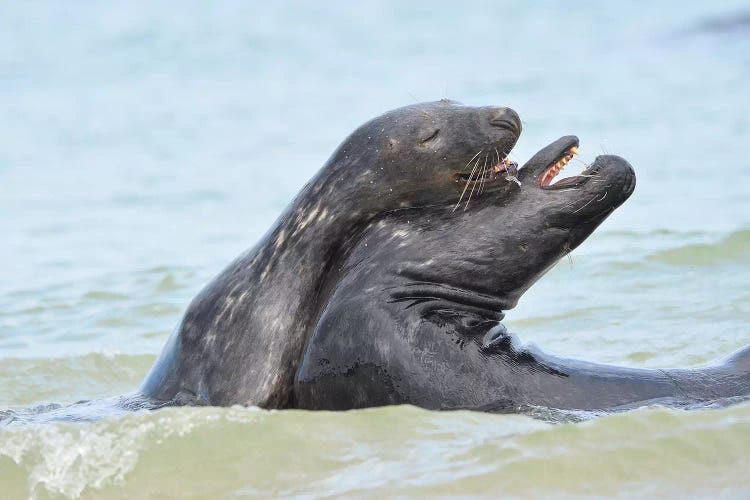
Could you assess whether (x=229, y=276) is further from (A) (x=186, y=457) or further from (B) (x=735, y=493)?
(B) (x=735, y=493)

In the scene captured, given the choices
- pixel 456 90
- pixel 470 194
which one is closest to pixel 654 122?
pixel 456 90

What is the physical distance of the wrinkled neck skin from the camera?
587 centimetres

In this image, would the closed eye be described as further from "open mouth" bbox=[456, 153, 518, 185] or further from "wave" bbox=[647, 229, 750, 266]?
"wave" bbox=[647, 229, 750, 266]

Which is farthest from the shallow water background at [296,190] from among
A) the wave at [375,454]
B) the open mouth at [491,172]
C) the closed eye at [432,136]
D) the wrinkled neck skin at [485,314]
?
the closed eye at [432,136]

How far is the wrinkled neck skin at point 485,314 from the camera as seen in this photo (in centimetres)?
587

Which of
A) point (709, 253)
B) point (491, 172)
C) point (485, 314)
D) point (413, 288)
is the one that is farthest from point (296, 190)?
point (413, 288)

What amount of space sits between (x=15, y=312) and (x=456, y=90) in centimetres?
1016

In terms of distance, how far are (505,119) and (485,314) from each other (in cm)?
86

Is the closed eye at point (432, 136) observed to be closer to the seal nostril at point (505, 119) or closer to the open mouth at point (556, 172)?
the seal nostril at point (505, 119)

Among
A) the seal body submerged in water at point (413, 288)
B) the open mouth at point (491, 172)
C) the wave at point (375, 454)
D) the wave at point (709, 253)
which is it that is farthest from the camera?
the wave at point (709, 253)

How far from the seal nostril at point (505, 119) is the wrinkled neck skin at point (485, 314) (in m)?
0.37

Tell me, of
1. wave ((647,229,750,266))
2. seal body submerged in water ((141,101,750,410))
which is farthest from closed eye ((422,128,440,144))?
wave ((647,229,750,266))

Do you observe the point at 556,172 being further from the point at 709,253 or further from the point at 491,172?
the point at 709,253

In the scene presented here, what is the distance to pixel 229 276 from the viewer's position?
6.38 meters
